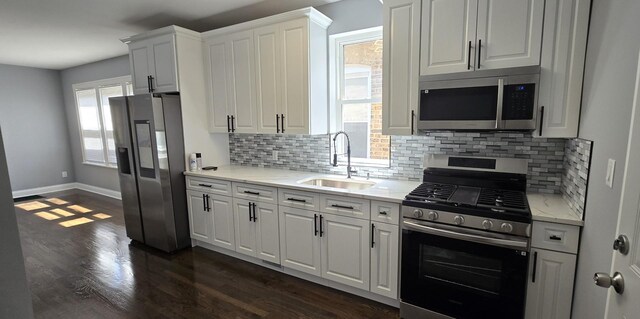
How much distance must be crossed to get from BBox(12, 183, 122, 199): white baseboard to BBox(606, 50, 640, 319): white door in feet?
22.1

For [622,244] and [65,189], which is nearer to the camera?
[622,244]

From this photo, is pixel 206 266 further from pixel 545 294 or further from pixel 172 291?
pixel 545 294

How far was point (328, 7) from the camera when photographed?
9.82ft

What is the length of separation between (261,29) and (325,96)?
2.97 ft

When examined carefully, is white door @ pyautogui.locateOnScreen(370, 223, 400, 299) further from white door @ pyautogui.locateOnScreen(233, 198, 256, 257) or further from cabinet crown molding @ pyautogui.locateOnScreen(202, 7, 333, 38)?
cabinet crown molding @ pyautogui.locateOnScreen(202, 7, 333, 38)

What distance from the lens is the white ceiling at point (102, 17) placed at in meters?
2.95

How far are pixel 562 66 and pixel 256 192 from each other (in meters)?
2.47

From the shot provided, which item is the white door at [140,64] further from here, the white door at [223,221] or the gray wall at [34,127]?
the gray wall at [34,127]

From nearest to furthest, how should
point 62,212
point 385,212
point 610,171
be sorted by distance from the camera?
1. point 610,171
2. point 385,212
3. point 62,212

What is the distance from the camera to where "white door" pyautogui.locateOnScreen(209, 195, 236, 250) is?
314 centimetres

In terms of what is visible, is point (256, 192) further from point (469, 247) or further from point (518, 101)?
point (518, 101)

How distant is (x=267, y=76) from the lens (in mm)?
3078

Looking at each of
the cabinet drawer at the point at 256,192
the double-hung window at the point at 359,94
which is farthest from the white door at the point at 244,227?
the double-hung window at the point at 359,94

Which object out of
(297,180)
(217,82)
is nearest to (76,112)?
(217,82)
